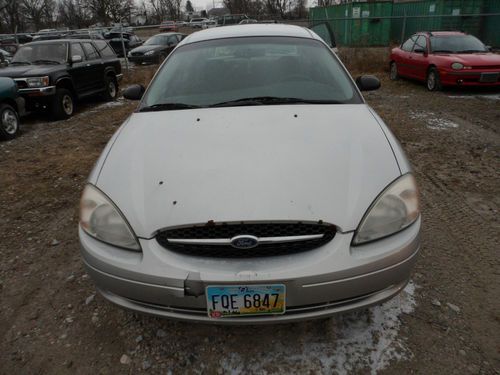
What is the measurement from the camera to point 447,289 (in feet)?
8.16

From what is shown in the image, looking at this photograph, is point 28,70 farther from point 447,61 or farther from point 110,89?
point 447,61

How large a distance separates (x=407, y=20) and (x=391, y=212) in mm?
21927

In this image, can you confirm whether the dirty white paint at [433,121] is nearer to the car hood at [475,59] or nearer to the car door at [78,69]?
the car hood at [475,59]

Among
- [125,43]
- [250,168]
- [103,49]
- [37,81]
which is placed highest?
[125,43]

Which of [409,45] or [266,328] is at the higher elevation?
[409,45]

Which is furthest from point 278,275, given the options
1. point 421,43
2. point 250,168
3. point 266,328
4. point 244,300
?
point 421,43

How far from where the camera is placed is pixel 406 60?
10320 millimetres

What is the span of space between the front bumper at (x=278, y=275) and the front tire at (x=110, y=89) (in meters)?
8.98

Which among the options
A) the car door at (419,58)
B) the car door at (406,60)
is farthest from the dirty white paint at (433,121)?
the car door at (406,60)

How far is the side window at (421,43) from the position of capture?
31.8ft

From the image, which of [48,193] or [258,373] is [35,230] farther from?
[258,373]

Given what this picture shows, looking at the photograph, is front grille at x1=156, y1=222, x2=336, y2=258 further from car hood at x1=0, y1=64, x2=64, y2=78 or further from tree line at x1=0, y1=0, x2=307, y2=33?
tree line at x1=0, y1=0, x2=307, y2=33

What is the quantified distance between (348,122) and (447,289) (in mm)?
1287

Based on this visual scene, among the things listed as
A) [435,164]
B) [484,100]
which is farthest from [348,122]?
[484,100]
